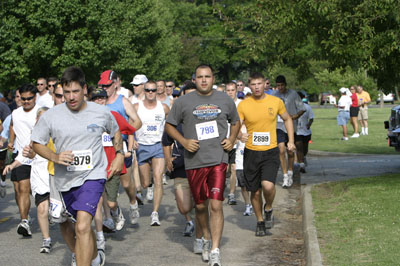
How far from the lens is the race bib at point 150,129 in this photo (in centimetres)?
1213

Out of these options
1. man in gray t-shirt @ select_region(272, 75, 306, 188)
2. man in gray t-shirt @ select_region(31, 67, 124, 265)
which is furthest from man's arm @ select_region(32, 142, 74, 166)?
man in gray t-shirt @ select_region(272, 75, 306, 188)

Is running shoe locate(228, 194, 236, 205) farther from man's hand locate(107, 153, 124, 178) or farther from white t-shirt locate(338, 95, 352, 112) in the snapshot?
white t-shirt locate(338, 95, 352, 112)

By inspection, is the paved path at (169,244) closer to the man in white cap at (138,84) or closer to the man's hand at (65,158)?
the man's hand at (65,158)

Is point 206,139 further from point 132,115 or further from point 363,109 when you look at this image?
point 363,109

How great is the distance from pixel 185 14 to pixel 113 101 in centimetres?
8620

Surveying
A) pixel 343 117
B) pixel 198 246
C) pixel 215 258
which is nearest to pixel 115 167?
pixel 215 258

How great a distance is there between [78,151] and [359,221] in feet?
14.3

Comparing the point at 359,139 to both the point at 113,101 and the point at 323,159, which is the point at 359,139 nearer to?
the point at 323,159

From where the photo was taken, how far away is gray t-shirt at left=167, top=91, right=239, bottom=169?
331 inches

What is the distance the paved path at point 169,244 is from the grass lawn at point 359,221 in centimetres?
39

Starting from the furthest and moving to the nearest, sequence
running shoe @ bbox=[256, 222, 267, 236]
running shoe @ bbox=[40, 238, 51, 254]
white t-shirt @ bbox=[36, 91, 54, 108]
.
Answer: white t-shirt @ bbox=[36, 91, 54, 108] < running shoe @ bbox=[256, 222, 267, 236] < running shoe @ bbox=[40, 238, 51, 254]

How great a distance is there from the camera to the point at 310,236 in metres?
8.97

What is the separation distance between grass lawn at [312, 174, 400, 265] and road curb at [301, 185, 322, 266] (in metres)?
0.07

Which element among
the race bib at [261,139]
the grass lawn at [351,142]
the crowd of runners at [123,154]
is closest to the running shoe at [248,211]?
the crowd of runners at [123,154]
